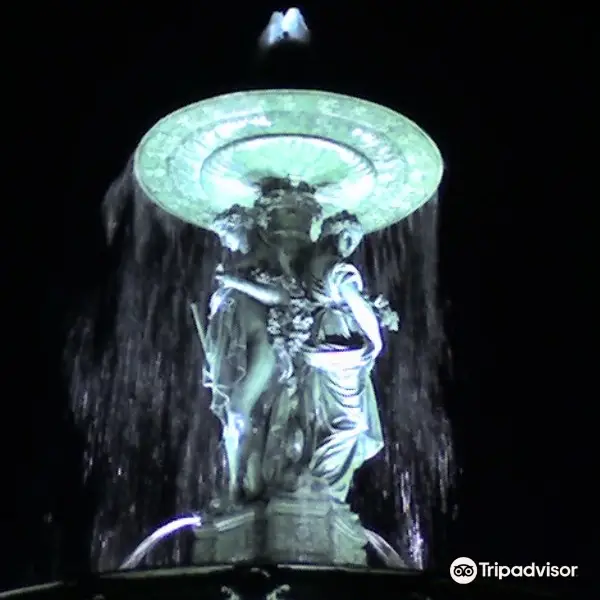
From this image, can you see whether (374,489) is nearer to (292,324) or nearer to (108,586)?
(292,324)

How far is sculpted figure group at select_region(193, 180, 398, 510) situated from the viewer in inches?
536

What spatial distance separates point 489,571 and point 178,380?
23.5ft

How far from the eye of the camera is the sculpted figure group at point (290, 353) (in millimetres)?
13625

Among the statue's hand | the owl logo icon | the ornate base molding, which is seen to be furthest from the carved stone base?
the statue's hand

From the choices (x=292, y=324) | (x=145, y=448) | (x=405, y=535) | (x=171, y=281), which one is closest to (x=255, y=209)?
(x=292, y=324)

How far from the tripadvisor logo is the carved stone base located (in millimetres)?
1190

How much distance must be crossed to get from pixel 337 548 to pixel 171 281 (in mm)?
6643

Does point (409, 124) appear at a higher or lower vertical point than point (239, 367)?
higher

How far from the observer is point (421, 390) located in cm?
1819

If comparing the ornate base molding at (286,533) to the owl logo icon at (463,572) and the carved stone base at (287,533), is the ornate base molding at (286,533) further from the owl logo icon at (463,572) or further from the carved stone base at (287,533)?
the owl logo icon at (463,572)

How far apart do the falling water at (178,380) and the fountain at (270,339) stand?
0.10ft

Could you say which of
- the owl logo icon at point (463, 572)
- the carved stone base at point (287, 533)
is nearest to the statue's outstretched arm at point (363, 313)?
the carved stone base at point (287, 533)

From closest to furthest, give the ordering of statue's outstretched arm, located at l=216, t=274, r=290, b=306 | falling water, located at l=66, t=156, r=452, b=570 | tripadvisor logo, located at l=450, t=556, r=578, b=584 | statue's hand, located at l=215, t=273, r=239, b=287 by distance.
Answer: tripadvisor logo, located at l=450, t=556, r=578, b=584 < statue's outstretched arm, located at l=216, t=274, r=290, b=306 < statue's hand, located at l=215, t=273, r=239, b=287 < falling water, located at l=66, t=156, r=452, b=570

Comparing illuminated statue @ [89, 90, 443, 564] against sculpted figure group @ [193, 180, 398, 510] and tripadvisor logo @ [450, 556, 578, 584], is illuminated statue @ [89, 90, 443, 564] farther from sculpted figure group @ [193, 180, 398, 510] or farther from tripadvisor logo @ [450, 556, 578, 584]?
tripadvisor logo @ [450, 556, 578, 584]
